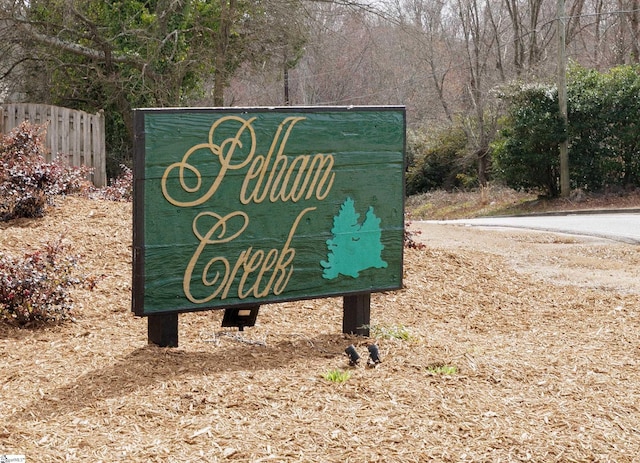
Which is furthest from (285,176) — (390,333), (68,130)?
(68,130)

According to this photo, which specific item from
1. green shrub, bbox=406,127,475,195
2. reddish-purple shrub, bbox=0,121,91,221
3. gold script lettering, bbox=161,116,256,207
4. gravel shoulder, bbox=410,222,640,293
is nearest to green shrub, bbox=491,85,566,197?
green shrub, bbox=406,127,475,195

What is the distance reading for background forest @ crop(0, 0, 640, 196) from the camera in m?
18.5

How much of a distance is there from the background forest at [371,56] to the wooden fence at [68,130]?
3.05 metres

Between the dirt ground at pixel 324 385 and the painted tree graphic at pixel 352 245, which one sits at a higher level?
the painted tree graphic at pixel 352 245

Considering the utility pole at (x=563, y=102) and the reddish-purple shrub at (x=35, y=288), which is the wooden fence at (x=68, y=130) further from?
the utility pole at (x=563, y=102)

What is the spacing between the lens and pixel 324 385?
443 centimetres

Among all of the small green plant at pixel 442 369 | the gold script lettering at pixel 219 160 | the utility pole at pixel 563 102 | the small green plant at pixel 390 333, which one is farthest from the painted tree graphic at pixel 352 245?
the utility pole at pixel 563 102

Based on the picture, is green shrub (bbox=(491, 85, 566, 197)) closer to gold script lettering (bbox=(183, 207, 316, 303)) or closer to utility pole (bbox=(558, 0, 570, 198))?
utility pole (bbox=(558, 0, 570, 198))

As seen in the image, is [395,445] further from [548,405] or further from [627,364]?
[627,364]

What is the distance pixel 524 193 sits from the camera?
2744cm

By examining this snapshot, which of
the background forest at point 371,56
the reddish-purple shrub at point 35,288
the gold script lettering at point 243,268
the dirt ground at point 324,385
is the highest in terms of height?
the background forest at point 371,56

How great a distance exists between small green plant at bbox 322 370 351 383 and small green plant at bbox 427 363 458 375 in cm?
50

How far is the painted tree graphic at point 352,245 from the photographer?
17.7 ft

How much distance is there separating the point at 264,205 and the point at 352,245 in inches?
26.7
